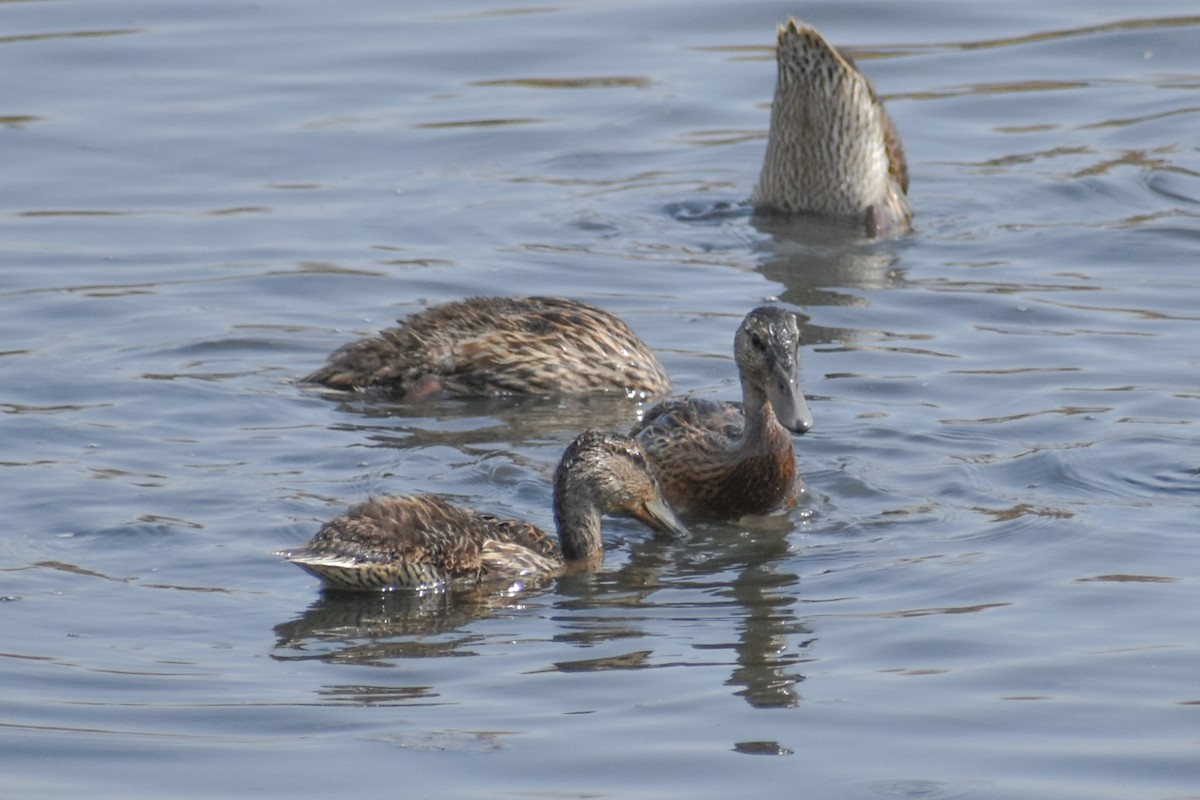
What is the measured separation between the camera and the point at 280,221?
14305 millimetres

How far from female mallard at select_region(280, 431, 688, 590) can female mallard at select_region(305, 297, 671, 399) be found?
2.09 metres

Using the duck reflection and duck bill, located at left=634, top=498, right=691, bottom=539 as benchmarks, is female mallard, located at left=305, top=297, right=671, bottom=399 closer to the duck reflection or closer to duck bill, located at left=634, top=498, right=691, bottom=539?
duck bill, located at left=634, top=498, right=691, bottom=539

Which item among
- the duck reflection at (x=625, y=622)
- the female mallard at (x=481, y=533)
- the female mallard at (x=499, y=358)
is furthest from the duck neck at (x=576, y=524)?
the female mallard at (x=499, y=358)

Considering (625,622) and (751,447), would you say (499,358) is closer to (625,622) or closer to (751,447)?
(751,447)

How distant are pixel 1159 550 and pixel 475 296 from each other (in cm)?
490

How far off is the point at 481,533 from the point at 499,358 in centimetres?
284

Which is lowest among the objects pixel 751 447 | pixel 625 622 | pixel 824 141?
pixel 625 622

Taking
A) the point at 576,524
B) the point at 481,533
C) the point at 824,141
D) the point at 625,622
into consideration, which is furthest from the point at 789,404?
the point at 824,141

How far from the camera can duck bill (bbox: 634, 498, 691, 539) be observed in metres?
9.35

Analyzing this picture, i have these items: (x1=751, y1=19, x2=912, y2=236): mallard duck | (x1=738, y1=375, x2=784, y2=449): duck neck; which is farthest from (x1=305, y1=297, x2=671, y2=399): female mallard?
(x1=751, y1=19, x2=912, y2=236): mallard duck

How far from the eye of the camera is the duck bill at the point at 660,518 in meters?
9.35

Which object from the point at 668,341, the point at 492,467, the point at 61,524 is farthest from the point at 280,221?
the point at 61,524

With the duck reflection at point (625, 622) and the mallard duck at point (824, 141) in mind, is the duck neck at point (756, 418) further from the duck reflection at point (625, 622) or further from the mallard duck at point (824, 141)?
the mallard duck at point (824, 141)

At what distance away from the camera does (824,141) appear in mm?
14836
